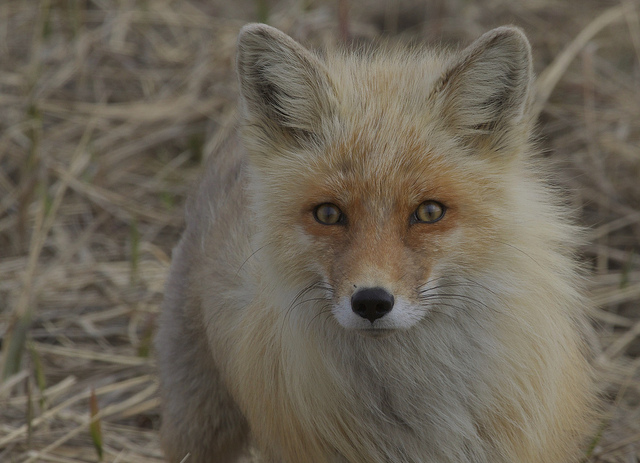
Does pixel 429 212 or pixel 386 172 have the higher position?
pixel 386 172

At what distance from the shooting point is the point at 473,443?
11.6 ft

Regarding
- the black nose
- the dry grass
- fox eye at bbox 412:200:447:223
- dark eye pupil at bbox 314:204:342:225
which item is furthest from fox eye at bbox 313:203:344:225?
the dry grass

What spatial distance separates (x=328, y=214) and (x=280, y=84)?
27.6 inches

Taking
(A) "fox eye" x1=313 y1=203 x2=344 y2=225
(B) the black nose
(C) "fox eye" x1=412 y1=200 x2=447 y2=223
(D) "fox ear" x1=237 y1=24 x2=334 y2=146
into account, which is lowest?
(B) the black nose

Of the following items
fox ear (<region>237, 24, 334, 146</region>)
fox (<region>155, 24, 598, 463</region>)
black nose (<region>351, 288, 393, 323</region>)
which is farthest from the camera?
fox ear (<region>237, 24, 334, 146</region>)

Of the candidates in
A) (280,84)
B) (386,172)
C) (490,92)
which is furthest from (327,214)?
(490,92)

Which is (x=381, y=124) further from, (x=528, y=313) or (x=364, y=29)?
(x=364, y=29)

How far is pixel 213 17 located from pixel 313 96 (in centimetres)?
631

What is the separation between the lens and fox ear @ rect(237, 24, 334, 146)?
3.53m

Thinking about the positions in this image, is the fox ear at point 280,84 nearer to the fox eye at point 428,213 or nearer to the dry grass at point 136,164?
the fox eye at point 428,213

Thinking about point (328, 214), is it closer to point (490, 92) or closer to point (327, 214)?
point (327, 214)

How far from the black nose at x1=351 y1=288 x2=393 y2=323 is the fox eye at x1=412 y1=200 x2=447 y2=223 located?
393 mm

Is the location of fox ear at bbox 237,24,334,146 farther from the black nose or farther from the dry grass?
the dry grass

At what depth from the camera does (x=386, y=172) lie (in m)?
3.25
